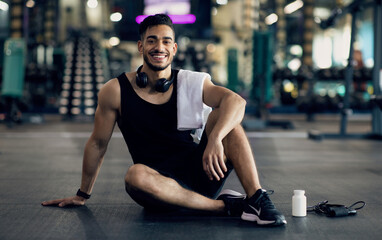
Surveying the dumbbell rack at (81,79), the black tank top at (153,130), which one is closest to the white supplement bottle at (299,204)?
the black tank top at (153,130)

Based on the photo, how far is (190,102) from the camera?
2.40 meters

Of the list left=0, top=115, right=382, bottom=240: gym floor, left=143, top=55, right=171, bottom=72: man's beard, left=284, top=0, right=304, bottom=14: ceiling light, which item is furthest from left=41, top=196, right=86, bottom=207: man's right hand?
left=284, top=0, right=304, bottom=14: ceiling light

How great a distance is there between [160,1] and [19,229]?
994 centimetres

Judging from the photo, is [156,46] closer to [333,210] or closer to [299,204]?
[299,204]

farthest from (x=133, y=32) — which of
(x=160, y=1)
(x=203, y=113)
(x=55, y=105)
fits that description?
(x=203, y=113)

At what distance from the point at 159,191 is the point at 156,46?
64 centimetres

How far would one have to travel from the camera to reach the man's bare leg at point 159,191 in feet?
7.52

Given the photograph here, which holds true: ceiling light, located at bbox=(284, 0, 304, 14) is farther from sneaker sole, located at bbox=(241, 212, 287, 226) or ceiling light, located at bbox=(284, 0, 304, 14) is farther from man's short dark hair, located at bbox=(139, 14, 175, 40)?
sneaker sole, located at bbox=(241, 212, 287, 226)

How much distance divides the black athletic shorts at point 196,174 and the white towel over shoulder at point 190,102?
8 centimetres

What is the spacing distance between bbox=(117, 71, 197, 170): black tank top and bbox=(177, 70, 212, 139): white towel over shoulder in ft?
0.11

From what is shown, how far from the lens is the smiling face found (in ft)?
7.76

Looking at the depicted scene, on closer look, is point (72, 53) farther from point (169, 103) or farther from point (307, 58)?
point (307, 58)

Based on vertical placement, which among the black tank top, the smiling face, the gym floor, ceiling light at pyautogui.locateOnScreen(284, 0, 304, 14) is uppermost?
Result: ceiling light at pyautogui.locateOnScreen(284, 0, 304, 14)

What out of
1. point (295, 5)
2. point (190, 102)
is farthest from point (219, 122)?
point (295, 5)
